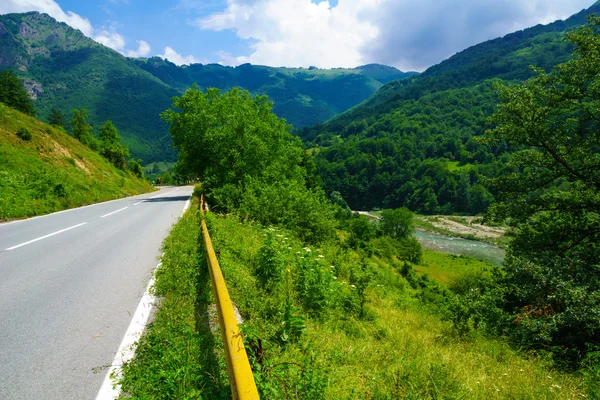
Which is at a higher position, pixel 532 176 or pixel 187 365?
pixel 532 176

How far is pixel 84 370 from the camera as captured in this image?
3254 millimetres

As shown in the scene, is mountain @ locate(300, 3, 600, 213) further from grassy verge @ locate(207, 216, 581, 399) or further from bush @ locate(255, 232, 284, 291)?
bush @ locate(255, 232, 284, 291)

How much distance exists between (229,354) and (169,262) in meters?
4.76

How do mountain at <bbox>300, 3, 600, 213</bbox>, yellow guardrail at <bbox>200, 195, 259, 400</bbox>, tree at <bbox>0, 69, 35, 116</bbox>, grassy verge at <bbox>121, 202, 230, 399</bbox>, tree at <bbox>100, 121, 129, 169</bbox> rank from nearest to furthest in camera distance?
yellow guardrail at <bbox>200, 195, 259, 400</bbox>, grassy verge at <bbox>121, 202, 230, 399</bbox>, tree at <bbox>100, 121, 129, 169</bbox>, tree at <bbox>0, 69, 35, 116</bbox>, mountain at <bbox>300, 3, 600, 213</bbox>

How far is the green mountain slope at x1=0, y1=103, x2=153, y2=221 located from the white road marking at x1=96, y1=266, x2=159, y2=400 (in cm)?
1285

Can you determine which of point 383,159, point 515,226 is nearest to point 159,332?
point 515,226

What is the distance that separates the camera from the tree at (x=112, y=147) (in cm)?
4531

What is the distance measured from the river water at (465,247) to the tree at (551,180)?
195 ft

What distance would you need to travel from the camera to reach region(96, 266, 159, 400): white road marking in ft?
9.69

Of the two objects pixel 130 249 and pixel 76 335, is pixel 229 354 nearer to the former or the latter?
pixel 76 335

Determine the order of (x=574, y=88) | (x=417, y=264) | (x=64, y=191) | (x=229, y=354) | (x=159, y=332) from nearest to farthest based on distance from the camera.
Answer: (x=229, y=354) < (x=159, y=332) < (x=574, y=88) < (x=64, y=191) < (x=417, y=264)

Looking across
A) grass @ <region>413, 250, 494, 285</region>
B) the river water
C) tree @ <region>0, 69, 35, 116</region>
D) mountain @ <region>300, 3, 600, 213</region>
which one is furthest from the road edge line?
mountain @ <region>300, 3, 600, 213</region>

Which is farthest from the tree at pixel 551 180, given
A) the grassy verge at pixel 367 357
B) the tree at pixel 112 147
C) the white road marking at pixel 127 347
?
the tree at pixel 112 147

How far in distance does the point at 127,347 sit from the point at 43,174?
20.5 meters
